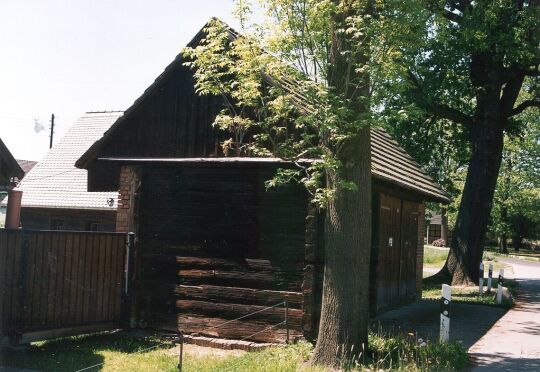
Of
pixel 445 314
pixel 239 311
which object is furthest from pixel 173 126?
pixel 445 314

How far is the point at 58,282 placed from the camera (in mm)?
10773

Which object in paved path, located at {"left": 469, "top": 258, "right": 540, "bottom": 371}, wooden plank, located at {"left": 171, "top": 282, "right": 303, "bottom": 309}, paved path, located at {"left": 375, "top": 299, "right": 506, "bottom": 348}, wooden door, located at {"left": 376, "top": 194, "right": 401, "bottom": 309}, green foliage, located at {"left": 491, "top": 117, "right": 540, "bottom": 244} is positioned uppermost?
green foliage, located at {"left": 491, "top": 117, "right": 540, "bottom": 244}

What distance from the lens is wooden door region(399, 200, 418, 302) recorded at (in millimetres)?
15820

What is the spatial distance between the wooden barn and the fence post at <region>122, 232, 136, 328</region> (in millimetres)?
111

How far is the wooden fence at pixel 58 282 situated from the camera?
33.0ft

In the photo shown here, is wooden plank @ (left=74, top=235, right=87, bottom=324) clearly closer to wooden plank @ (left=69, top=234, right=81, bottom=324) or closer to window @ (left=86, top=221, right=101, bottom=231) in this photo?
wooden plank @ (left=69, top=234, right=81, bottom=324)

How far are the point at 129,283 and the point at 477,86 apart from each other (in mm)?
15366

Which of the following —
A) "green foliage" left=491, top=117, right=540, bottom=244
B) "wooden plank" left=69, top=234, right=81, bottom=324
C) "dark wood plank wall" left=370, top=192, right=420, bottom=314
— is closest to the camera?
"wooden plank" left=69, top=234, right=81, bottom=324

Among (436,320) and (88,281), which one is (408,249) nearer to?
(436,320)

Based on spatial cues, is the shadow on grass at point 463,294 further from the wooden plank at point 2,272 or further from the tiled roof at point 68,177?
the wooden plank at point 2,272

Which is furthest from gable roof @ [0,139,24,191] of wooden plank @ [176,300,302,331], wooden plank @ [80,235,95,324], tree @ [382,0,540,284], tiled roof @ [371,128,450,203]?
tree @ [382,0,540,284]

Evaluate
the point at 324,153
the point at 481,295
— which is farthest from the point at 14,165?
the point at 481,295

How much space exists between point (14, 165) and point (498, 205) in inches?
2008

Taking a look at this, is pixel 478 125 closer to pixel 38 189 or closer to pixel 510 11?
pixel 510 11
